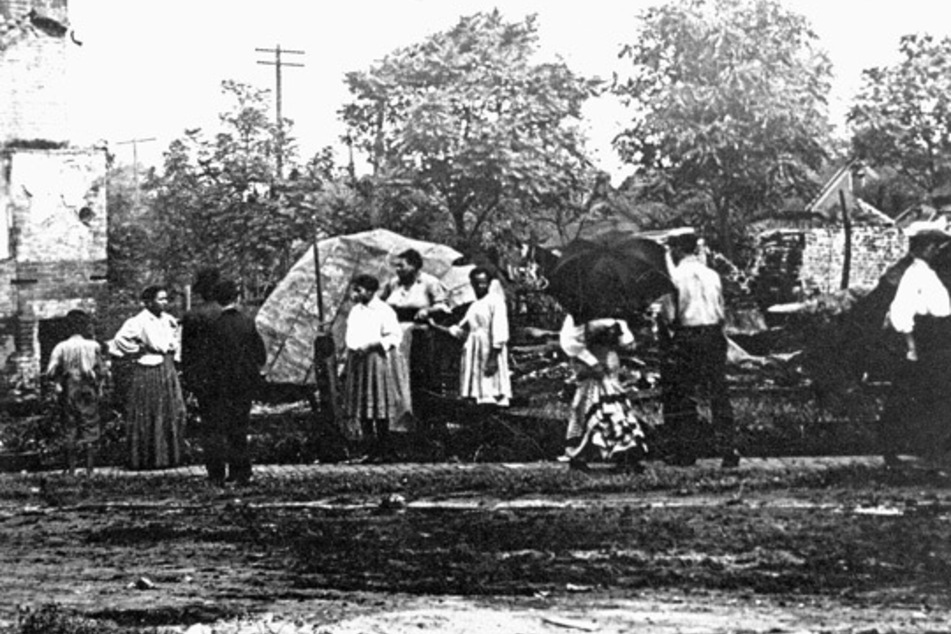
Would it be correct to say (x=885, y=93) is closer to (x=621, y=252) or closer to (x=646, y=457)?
(x=621, y=252)

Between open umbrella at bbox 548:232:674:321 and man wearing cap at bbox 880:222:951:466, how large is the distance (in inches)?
63.8

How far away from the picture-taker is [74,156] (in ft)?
35.9

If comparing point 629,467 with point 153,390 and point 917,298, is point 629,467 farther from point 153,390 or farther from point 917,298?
point 153,390

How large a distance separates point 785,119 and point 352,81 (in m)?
3.11

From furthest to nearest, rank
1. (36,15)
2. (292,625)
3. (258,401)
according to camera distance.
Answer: (36,15), (258,401), (292,625)

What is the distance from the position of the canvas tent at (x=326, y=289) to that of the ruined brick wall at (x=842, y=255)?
2.72 metres

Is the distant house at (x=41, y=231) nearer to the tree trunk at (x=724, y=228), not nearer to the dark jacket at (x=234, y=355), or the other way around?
the dark jacket at (x=234, y=355)

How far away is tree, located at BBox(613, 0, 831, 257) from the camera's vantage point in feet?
30.6

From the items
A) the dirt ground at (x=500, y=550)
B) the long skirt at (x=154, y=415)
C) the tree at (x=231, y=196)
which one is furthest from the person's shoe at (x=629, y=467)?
the long skirt at (x=154, y=415)

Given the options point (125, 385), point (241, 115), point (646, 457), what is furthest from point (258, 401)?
point (646, 457)

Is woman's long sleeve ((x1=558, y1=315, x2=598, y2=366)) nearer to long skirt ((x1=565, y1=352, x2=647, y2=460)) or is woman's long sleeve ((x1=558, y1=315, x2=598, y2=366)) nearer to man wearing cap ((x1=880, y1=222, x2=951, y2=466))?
long skirt ((x1=565, y1=352, x2=647, y2=460))

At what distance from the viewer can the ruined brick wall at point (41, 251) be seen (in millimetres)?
10656

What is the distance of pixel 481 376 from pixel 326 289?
4.96 ft

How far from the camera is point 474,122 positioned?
987 cm
